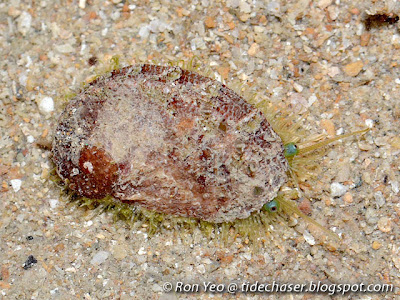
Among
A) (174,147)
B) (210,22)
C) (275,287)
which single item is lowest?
(275,287)

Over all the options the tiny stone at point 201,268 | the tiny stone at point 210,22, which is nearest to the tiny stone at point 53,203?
the tiny stone at point 201,268

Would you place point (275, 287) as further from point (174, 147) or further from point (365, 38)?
point (365, 38)

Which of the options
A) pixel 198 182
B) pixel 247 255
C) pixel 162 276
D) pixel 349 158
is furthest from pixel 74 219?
pixel 349 158

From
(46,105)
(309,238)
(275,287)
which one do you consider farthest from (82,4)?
(275,287)

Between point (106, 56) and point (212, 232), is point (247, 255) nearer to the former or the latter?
point (212, 232)

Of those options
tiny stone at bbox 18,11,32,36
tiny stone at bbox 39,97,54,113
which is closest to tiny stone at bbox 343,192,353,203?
tiny stone at bbox 39,97,54,113

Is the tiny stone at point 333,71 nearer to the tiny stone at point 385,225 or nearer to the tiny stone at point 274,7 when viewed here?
the tiny stone at point 274,7

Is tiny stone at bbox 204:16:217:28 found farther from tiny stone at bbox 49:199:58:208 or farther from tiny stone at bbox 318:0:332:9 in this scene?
tiny stone at bbox 49:199:58:208
